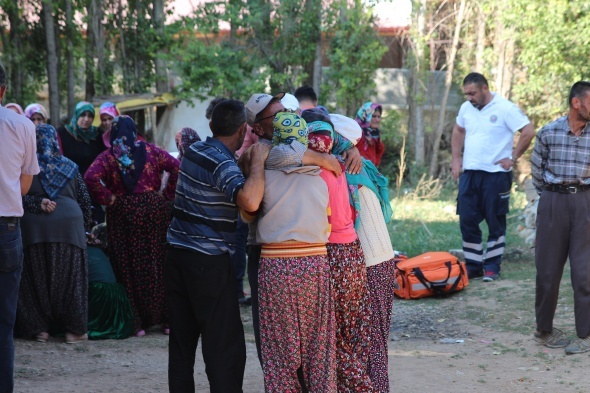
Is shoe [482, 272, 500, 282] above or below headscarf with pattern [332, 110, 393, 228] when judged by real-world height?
below

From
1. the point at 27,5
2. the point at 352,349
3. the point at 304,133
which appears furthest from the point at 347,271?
the point at 27,5

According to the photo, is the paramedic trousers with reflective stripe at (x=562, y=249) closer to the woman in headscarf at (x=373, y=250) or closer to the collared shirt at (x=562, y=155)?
the collared shirt at (x=562, y=155)

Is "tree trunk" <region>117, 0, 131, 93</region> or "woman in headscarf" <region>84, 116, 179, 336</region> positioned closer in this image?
Answer: "woman in headscarf" <region>84, 116, 179, 336</region>

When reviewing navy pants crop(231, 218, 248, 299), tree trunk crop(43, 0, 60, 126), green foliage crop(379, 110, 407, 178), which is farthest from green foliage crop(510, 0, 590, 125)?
navy pants crop(231, 218, 248, 299)

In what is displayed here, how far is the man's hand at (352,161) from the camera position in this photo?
480 cm

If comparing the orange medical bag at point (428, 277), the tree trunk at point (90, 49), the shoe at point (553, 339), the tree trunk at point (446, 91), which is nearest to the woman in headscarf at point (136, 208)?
the orange medical bag at point (428, 277)

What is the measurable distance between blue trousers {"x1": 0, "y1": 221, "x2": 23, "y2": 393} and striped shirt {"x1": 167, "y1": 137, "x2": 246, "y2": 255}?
858 millimetres

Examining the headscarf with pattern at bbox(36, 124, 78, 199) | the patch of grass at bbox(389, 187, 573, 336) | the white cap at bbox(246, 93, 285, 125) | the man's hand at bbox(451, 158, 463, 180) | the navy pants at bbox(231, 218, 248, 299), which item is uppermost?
the white cap at bbox(246, 93, 285, 125)

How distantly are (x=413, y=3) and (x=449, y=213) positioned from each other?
25.7ft

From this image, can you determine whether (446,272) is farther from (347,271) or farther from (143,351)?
(347,271)

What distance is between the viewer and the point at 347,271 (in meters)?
A: 4.59

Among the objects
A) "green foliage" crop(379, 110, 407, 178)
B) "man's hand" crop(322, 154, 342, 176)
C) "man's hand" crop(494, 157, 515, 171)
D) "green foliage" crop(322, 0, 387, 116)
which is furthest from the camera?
"green foliage" crop(379, 110, 407, 178)

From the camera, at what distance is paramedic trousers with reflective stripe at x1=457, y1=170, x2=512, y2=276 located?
8930 mm

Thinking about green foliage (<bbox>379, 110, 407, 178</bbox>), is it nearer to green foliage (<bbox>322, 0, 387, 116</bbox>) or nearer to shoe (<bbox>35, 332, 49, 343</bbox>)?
green foliage (<bbox>322, 0, 387, 116</bbox>)
